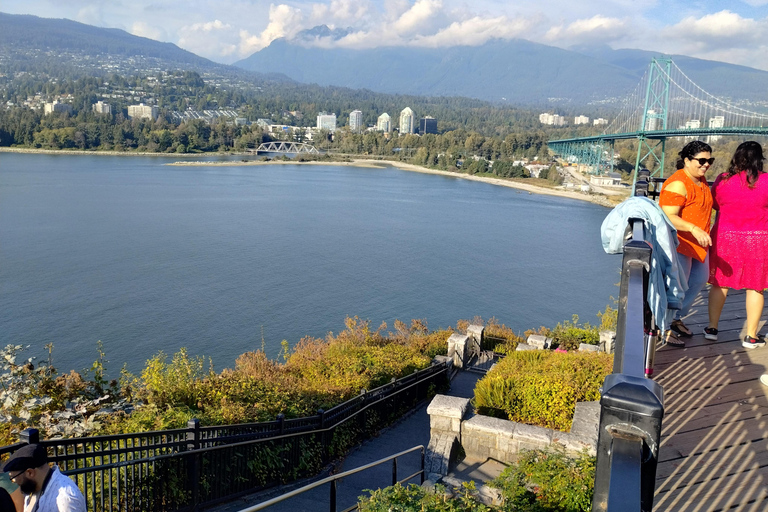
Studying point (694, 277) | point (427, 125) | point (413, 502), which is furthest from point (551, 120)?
point (413, 502)

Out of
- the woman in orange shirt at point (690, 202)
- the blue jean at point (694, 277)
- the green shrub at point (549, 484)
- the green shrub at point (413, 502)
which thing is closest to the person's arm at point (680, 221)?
the woman in orange shirt at point (690, 202)

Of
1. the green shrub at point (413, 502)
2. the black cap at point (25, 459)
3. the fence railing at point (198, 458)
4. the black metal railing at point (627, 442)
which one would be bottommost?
the fence railing at point (198, 458)

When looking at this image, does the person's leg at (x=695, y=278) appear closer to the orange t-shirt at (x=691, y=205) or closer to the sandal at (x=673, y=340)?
the orange t-shirt at (x=691, y=205)

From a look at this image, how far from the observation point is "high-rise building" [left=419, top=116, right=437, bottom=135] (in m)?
110

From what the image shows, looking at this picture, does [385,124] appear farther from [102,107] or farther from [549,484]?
[549,484]

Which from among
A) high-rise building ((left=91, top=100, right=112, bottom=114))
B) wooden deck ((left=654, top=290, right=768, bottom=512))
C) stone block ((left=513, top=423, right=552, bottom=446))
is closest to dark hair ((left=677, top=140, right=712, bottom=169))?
wooden deck ((left=654, top=290, right=768, bottom=512))

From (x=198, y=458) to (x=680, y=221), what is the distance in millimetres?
2450

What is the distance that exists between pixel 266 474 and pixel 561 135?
288ft

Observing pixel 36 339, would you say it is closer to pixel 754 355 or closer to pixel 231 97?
pixel 754 355

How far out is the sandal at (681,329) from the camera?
312cm

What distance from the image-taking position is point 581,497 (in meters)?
2.23

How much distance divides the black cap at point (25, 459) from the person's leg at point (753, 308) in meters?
2.95

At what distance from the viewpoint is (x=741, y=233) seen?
2822 mm

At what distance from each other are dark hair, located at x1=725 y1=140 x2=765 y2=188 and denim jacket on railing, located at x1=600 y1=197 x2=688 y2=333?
100 cm
